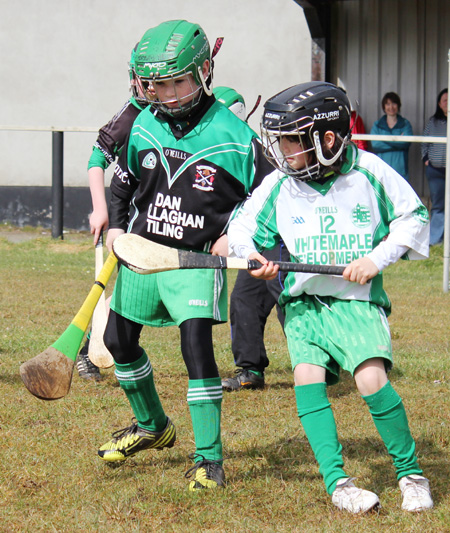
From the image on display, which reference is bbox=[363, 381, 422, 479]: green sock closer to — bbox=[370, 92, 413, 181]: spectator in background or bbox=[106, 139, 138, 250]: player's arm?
bbox=[106, 139, 138, 250]: player's arm

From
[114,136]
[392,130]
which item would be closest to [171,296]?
[114,136]

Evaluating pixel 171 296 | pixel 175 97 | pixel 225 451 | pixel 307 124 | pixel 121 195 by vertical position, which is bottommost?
pixel 225 451

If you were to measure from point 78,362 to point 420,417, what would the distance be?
2.22 metres

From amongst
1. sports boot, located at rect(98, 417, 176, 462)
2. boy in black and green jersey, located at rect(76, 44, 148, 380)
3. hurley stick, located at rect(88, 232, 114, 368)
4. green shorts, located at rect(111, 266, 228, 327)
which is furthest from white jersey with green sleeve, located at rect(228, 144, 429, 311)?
hurley stick, located at rect(88, 232, 114, 368)

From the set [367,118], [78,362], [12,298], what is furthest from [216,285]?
[367,118]

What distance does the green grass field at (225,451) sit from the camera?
318 cm

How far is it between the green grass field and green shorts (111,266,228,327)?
0.68 m

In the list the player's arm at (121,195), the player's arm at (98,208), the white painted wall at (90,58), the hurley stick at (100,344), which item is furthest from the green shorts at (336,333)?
the white painted wall at (90,58)

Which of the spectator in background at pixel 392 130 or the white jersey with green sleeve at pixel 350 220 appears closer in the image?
the white jersey with green sleeve at pixel 350 220

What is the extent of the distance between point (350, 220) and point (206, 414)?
97 cm

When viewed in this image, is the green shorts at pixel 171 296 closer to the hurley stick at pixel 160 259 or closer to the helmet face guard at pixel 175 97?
Answer: the hurley stick at pixel 160 259

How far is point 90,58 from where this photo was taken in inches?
540

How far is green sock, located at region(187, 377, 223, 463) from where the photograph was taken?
3.46 m

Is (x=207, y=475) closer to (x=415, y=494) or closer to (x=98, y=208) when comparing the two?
(x=415, y=494)
